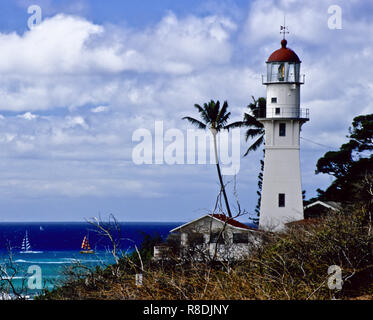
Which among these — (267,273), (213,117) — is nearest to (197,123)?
(213,117)

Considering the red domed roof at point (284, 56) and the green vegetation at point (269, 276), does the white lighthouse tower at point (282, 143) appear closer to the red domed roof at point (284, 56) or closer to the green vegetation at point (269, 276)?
the red domed roof at point (284, 56)

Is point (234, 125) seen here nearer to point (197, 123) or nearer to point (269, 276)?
point (197, 123)

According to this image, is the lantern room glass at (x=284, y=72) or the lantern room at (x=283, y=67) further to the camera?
A: the lantern room glass at (x=284, y=72)

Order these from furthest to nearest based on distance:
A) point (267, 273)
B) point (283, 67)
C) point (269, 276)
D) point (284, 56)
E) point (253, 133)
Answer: point (253, 133) → point (283, 67) → point (284, 56) → point (267, 273) → point (269, 276)

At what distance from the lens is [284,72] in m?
35.5

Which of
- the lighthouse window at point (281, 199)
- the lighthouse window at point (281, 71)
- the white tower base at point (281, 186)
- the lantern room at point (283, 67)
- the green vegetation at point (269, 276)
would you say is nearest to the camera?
the green vegetation at point (269, 276)

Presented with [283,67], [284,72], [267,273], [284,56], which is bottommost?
[267,273]

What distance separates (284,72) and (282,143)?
150 inches

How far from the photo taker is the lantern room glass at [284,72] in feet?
116

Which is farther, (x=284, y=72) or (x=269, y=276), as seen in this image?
(x=284, y=72)

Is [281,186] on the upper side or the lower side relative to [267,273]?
upper

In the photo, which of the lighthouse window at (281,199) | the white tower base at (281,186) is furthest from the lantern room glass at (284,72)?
the lighthouse window at (281,199)
